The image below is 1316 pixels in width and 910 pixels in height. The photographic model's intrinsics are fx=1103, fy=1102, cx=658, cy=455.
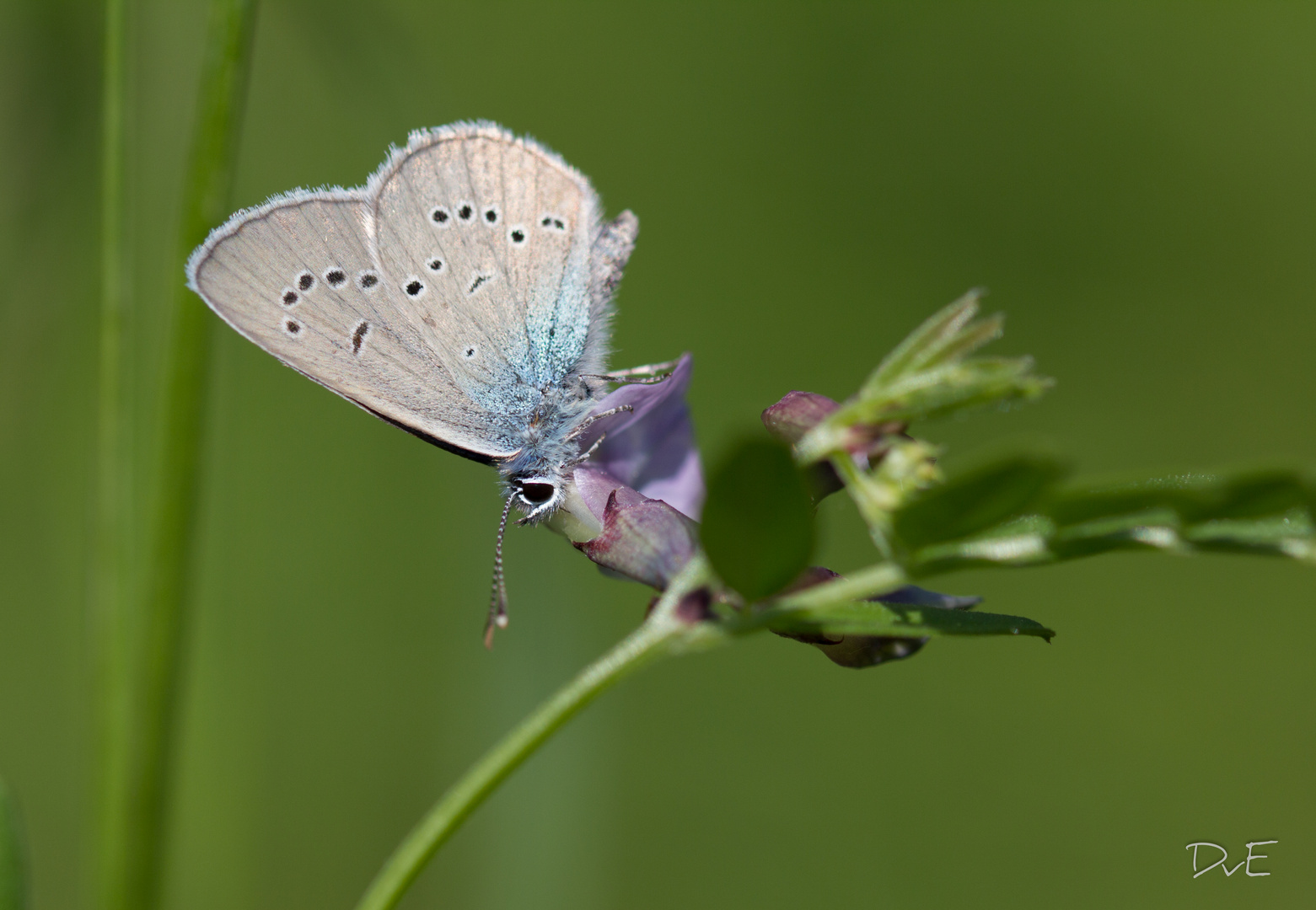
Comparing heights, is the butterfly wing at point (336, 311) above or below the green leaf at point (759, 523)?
above

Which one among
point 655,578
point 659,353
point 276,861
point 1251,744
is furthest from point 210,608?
point 1251,744

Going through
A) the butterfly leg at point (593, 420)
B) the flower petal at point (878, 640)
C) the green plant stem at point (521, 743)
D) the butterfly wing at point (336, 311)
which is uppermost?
the butterfly wing at point (336, 311)

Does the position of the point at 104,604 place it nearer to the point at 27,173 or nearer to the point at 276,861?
the point at 27,173

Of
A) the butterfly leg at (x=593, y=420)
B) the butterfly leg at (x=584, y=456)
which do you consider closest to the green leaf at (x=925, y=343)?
the butterfly leg at (x=593, y=420)

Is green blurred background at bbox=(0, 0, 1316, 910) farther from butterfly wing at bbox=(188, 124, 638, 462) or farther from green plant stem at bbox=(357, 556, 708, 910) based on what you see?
green plant stem at bbox=(357, 556, 708, 910)

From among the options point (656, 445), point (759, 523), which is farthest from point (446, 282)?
point (759, 523)

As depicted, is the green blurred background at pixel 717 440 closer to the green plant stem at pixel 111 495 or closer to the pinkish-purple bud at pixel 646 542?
the green plant stem at pixel 111 495

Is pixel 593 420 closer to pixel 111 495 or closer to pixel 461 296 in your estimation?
pixel 461 296
